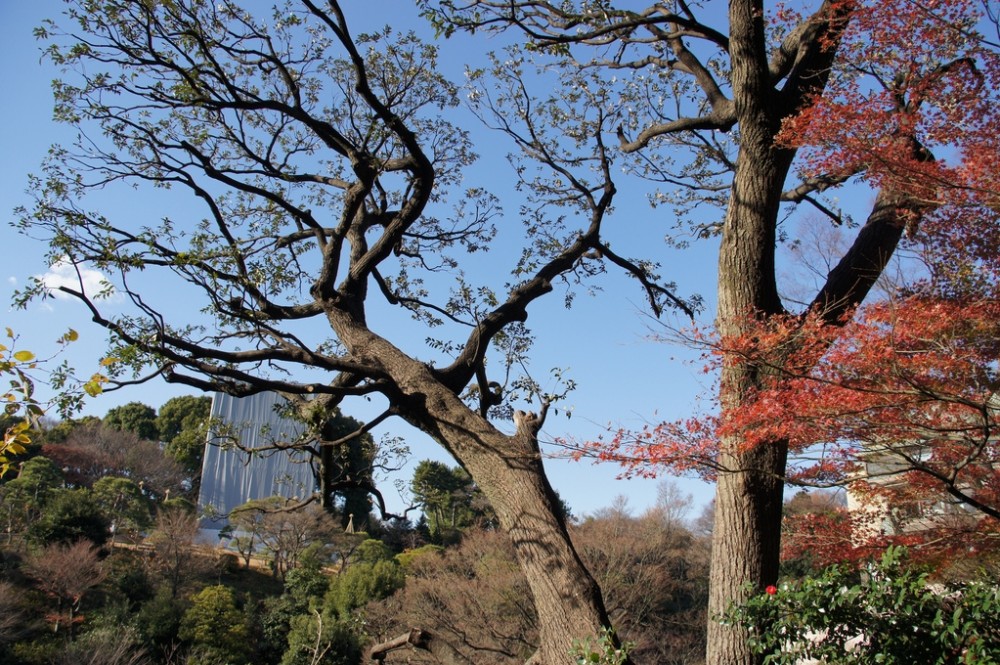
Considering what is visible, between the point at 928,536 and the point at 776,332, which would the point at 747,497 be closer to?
the point at 776,332

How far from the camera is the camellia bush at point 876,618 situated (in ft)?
9.64

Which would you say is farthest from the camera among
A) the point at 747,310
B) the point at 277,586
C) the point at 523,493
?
the point at 277,586

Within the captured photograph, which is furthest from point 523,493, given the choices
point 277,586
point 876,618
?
point 277,586

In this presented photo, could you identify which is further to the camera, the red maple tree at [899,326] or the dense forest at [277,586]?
the dense forest at [277,586]

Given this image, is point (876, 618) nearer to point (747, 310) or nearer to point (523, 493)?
point (747, 310)

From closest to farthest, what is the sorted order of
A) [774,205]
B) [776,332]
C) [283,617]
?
1. [776,332]
2. [774,205]
3. [283,617]

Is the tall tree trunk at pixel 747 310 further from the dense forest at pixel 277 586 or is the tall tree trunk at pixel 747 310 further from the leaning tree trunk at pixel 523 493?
the dense forest at pixel 277 586

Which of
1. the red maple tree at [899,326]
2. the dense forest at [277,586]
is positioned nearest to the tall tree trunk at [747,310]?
the red maple tree at [899,326]

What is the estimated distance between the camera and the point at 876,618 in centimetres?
313

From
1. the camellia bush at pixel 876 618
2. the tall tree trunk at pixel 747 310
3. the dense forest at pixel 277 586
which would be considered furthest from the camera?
the dense forest at pixel 277 586

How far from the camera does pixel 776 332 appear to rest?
133 inches

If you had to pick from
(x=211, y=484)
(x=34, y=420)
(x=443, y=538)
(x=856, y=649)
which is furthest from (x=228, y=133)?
(x=211, y=484)

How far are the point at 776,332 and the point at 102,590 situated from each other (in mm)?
17036

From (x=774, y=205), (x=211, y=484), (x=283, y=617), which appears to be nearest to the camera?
(x=774, y=205)
